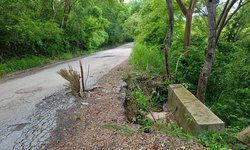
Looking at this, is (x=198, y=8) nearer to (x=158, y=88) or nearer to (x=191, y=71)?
(x=191, y=71)

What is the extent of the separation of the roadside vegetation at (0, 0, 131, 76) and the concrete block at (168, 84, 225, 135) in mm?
8013

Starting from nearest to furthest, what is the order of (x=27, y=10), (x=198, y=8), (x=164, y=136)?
1. (x=164, y=136)
2. (x=198, y=8)
3. (x=27, y=10)

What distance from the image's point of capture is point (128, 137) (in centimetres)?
314

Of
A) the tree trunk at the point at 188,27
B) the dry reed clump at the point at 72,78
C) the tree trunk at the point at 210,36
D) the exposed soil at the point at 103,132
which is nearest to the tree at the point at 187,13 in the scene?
the tree trunk at the point at 188,27

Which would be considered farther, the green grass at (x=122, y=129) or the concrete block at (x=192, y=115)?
the concrete block at (x=192, y=115)

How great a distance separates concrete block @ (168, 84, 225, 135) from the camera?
3.39 meters

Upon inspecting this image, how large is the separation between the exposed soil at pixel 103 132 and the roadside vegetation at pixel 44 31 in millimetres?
6848

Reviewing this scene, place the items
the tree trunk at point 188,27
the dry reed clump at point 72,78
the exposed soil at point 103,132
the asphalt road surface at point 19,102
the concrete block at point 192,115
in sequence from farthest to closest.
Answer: the tree trunk at point 188,27
the dry reed clump at point 72,78
the asphalt road surface at point 19,102
the concrete block at point 192,115
the exposed soil at point 103,132

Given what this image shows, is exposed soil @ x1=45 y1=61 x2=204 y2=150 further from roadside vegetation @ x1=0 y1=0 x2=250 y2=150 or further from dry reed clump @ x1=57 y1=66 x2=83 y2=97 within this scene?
dry reed clump @ x1=57 y1=66 x2=83 y2=97

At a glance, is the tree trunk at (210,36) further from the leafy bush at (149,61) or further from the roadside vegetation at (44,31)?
the roadside vegetation at (44,31)

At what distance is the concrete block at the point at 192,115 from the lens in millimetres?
3393

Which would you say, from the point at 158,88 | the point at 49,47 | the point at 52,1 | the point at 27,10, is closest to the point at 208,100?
the point at 158,88

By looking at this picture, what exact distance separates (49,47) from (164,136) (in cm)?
1350

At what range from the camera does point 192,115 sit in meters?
3.77
